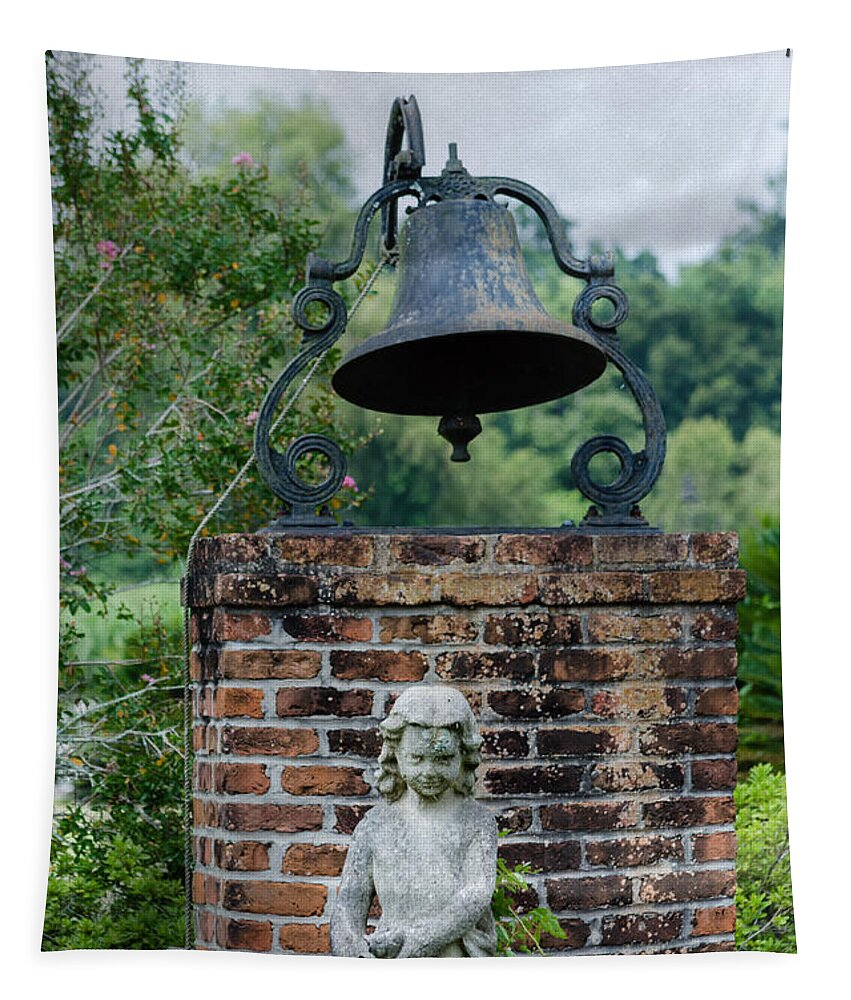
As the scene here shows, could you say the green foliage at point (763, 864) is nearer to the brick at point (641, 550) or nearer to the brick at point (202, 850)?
the brick at point (641, 550)

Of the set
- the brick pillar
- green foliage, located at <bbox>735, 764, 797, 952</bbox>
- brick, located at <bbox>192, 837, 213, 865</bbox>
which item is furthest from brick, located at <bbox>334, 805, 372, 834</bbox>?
→ green foliage, located at <bbox>735, 764, 797, 952</bbox>

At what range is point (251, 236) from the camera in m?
3.32

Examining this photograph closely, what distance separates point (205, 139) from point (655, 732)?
199cm

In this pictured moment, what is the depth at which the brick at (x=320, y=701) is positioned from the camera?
1.88 m

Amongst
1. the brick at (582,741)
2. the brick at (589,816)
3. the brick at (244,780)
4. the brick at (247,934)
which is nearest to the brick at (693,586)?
the brick at (582,741)

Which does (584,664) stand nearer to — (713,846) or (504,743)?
(504,743)

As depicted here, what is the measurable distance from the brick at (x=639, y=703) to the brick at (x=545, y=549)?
0.20 meters

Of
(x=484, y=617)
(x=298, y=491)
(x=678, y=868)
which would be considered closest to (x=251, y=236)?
(x=298, y=491)

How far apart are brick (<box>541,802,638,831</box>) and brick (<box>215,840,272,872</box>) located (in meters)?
0.42

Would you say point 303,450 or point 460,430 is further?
point 460,430

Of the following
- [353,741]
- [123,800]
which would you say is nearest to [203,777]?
[353,741]

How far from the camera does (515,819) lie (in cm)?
189

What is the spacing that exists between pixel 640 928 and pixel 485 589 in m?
0.57

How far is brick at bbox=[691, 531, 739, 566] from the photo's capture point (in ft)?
6.35
